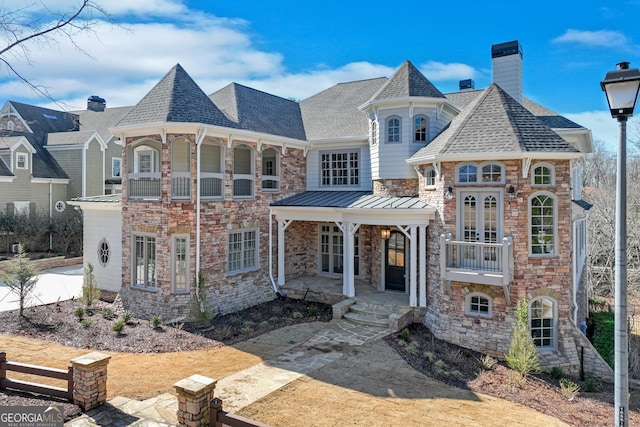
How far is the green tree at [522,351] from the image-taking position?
389 inches

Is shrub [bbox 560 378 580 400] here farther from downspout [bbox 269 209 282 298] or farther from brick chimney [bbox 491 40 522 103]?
brick chimney [bbox 491 40 522 103]

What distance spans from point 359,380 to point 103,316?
8.97m

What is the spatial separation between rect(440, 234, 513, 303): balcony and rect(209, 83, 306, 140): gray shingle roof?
8.13 meters

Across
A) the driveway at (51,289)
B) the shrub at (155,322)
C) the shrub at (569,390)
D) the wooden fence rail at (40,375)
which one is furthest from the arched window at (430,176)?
the driveway at (51,289)

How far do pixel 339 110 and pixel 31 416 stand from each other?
15697 millimetres

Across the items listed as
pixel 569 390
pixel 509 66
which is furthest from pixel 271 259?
pixel 509 66

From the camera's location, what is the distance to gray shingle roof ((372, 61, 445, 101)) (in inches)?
583

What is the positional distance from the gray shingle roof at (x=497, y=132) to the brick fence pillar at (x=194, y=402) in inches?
354

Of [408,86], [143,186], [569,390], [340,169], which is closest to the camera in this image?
[569,390]

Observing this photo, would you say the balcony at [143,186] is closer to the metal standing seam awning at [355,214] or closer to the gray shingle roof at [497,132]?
the metal standing seam awning at [355,214]

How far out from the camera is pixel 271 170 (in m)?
17.1

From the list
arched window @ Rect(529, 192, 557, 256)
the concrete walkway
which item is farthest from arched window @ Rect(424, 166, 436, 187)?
the concrete walkway

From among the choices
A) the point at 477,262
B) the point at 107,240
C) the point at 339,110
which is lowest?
the point at 477,262

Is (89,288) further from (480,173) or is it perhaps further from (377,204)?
(480,173)
